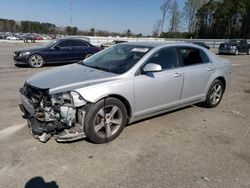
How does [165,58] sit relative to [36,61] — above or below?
above

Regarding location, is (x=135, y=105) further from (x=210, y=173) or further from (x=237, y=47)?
(x=237, y=47)

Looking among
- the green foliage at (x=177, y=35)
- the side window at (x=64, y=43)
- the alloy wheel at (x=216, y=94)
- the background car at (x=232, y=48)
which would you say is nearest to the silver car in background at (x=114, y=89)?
the alloy wheel at (x=216, y=94)

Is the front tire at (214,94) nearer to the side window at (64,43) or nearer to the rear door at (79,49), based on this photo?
the rear door at (79,49)

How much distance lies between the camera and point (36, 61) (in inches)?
510

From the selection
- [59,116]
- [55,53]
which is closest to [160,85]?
[59,116]

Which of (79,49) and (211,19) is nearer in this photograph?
(79,49)

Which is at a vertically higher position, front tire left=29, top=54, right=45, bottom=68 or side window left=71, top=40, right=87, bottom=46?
side window left=71, top=40, right=87, bottom=46

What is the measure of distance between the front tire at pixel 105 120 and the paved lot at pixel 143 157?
15 cm

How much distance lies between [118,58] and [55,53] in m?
8.97

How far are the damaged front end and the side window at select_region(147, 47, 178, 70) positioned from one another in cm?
165

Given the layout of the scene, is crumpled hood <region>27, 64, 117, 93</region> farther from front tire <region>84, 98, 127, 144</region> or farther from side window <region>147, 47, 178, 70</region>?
side window <region>147, 47, 178, 70</region>

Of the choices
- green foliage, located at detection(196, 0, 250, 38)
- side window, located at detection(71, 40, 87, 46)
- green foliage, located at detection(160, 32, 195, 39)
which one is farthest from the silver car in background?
green foliage, located at detection(196, 0, 250, 38)

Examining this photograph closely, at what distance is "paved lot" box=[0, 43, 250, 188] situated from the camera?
3330mm

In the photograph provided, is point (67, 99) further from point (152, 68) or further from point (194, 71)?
point (194, 71)
